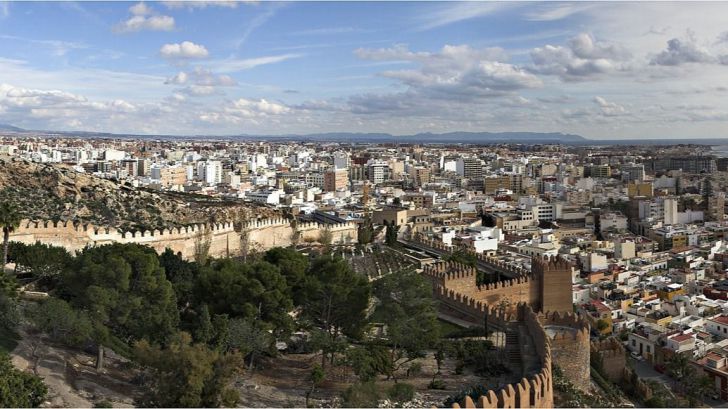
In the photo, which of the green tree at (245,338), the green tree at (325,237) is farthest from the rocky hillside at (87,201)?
the green tree at (245,338)

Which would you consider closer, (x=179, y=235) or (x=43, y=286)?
(x=43, y=286)

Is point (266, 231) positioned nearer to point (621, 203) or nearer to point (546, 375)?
point (546, 375)

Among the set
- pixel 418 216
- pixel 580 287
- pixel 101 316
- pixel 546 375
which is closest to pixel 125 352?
pixel 101 316

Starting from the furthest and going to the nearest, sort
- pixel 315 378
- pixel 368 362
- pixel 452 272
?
1. pixel 452 272
2. pixel 368 362
3. pixel 315 378

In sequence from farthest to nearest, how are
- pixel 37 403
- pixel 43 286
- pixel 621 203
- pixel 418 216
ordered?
pixel 621 203, pixel 418 216, pixel 43 286, pixel 37 403

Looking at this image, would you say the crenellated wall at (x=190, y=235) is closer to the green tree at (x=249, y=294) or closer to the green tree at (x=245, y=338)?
the green tree at (x=249, y=294)

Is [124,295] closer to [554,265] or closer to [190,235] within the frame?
[554,265]

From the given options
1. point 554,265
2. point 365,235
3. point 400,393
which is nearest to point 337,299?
point 400,393
